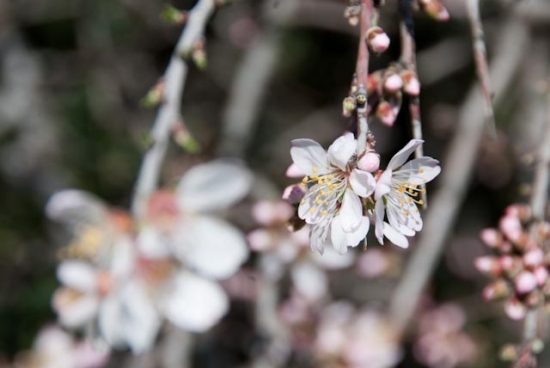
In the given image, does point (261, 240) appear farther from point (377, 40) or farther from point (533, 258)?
point (377, 40)

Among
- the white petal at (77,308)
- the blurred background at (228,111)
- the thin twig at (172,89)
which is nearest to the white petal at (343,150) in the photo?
the thin twig at (172,89)

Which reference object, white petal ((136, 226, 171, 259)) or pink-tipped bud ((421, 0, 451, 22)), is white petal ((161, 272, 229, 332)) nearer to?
white petal ((136, 226, 171, 259))

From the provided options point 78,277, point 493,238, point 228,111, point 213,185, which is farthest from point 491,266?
point 228,111

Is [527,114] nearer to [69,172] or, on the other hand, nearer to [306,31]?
[306,31]

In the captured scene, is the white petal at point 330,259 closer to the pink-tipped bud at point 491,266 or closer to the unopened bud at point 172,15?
the pink-tipped bud at point 491,266

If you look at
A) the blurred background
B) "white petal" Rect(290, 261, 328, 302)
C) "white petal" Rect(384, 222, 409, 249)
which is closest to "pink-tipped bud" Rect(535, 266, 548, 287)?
"white petal" Rect(384, 222, 409, 249)

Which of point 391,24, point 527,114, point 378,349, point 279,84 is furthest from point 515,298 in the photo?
point 279,84

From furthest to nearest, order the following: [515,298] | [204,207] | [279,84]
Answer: [279,84]
[204,207]
[515,298]
